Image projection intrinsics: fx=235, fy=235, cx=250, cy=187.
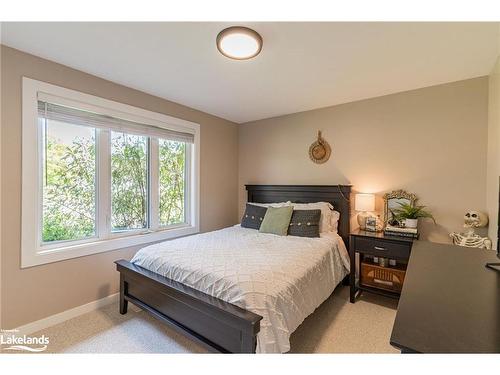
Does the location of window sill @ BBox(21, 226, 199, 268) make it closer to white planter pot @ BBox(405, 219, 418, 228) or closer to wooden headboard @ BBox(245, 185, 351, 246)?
wooden headboard @ BBox(245, 185, 351, 246)

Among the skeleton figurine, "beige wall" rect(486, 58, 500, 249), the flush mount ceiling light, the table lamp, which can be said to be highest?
the flush mount ceiling light

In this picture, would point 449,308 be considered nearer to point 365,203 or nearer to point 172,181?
point 365,203

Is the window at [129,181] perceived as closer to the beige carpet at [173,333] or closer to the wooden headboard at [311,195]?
the beige carpet at [173,333]

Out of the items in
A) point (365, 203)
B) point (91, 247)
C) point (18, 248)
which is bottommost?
point (91, 247)

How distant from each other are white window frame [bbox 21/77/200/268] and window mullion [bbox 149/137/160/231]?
0.01 m

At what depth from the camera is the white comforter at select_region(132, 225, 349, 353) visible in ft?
4.82

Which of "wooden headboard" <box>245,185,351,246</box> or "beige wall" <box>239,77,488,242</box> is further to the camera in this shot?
"wooden headboard" <box>245,185,351,246</box>

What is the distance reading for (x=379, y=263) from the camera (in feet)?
8.48

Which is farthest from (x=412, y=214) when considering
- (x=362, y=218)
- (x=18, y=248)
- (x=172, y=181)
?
(x=18, y=248)

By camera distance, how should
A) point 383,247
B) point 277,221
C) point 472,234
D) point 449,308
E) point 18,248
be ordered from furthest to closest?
point 277,221 → point 383,247 → point 472,234 → point 18,248 → point 449,308

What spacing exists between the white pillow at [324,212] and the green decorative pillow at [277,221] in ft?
0.70

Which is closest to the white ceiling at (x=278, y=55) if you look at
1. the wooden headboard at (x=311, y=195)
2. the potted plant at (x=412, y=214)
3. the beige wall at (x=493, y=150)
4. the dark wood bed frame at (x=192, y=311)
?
the beige wall at (x=493, y=150)

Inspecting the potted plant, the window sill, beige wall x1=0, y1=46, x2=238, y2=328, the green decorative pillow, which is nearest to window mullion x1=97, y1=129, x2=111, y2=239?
the window sill

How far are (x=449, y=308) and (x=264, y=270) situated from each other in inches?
41.6
